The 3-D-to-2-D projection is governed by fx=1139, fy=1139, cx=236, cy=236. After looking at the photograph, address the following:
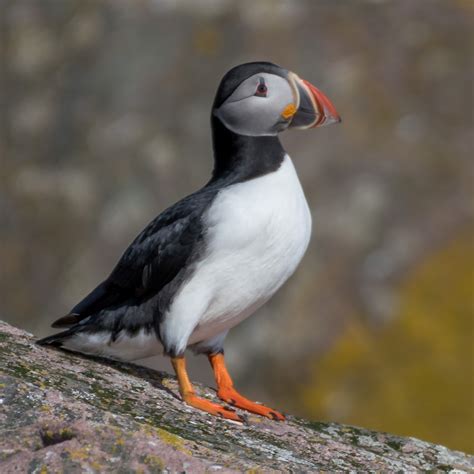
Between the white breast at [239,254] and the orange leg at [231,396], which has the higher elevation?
the white breast at [239,254]

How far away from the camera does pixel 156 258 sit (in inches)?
221

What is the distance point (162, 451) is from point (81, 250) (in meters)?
8.16

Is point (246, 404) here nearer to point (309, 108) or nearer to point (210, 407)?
point (210, 407)

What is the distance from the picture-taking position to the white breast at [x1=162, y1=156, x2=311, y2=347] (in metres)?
5.45

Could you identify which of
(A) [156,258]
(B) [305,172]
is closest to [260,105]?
(A) [156,258]

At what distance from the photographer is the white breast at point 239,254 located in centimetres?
545

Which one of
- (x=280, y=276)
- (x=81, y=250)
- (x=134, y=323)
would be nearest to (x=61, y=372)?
(x=134, y=323)

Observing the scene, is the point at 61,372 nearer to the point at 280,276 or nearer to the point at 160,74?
the point at 280,276

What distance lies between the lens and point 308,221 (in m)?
5.76

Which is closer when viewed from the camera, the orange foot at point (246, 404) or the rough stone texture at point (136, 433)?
the rough stone texture at point (136, 433)

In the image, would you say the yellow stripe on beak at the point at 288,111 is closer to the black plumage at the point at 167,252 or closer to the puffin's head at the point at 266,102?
the puffin's head at the point at 266,102

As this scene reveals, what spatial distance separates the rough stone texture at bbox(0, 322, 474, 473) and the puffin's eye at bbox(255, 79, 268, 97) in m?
1.52

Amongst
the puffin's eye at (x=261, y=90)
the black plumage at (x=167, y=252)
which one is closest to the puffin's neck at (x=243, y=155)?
the black plumage at (x=167, y=252)

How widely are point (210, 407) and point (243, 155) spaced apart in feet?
4.35
